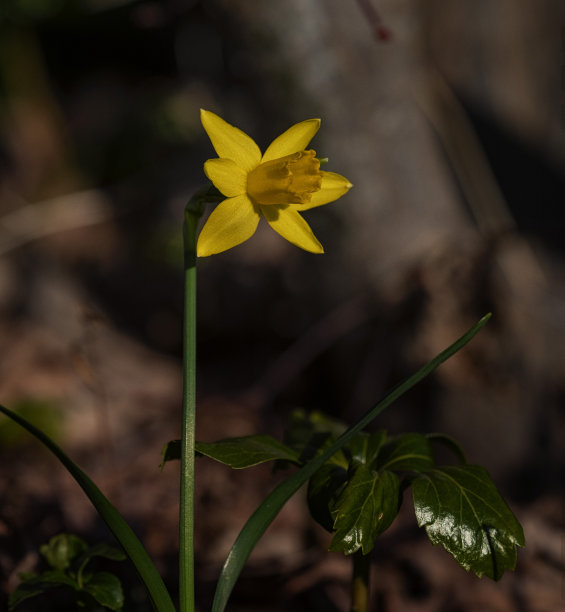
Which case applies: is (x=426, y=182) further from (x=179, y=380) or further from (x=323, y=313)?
(x=179, y=380)

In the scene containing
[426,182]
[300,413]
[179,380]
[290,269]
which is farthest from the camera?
[179,380]

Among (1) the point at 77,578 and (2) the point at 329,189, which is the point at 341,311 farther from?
(1) the point at 77,578

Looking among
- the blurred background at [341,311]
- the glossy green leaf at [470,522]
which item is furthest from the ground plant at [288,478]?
the blurred background at [341,311]

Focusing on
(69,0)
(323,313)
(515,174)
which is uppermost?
(69,0)

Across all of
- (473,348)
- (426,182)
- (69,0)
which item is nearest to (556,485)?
(473,348)

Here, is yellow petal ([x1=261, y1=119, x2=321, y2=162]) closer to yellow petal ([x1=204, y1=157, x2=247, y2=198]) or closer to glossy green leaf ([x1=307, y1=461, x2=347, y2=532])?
yellow petal ([x1=204, y1=157, x2=247, y2=198])

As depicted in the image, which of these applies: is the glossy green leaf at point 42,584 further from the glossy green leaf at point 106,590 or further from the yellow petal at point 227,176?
the yellow petal at point 227,176

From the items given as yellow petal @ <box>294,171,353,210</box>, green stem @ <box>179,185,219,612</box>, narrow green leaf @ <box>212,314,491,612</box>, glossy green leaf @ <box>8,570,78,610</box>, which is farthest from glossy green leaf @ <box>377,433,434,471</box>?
glossy green leaf @ <box>8,570,78,610</box>
